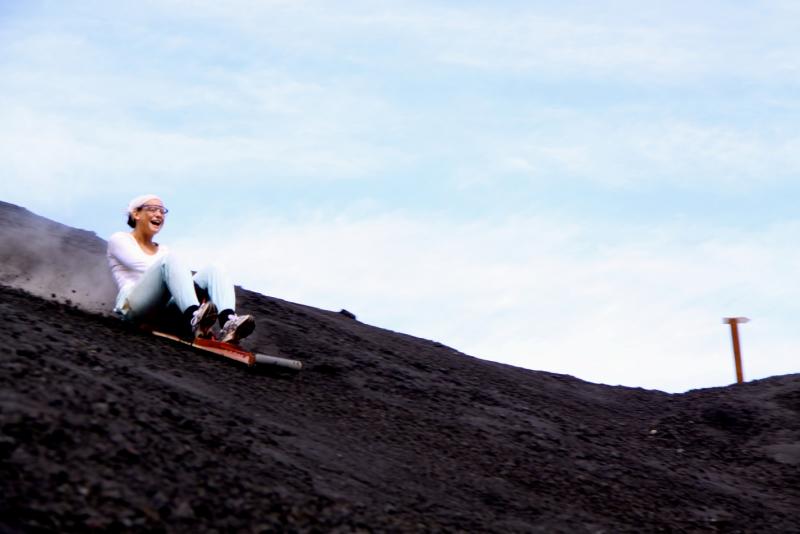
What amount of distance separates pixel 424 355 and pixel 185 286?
157 inches

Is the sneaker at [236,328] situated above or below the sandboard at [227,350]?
above

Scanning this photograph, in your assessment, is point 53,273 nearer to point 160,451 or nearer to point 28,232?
point 28,232

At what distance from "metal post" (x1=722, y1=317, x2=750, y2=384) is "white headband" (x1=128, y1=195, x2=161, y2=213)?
7.45 metres

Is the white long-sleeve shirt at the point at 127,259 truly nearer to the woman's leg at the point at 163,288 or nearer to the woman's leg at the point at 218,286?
the woman's leg at the point at 163,288

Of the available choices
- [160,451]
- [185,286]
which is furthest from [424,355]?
[160,451]

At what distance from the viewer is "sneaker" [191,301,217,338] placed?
28.0 feet

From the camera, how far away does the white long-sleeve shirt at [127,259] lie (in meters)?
8.87

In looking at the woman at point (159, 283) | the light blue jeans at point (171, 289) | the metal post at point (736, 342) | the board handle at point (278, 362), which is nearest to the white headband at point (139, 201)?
the woman at point (159, 283)

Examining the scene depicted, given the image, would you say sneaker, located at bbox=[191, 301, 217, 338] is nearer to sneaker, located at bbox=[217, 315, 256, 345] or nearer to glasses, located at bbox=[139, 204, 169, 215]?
sneaker, located at bbox=[217, 315, 256, 345]

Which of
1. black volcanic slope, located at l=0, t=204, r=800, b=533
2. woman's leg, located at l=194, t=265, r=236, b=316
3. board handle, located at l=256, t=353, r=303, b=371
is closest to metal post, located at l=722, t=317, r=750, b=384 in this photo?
black volcanic slope, located at l=0, t=204, r=800, b=533

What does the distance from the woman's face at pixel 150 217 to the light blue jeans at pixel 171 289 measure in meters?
0.53

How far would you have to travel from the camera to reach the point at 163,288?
28.1ft

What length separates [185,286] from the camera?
332 inches

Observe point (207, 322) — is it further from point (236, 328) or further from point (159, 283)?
point (159, 283)
